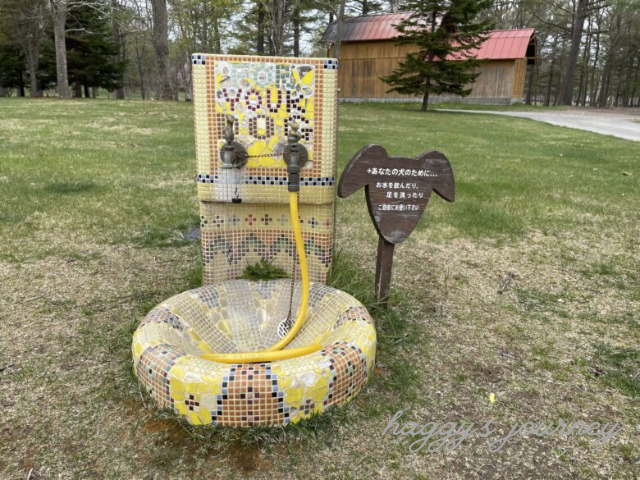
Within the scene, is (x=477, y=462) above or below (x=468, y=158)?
below

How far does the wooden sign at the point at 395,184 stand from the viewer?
113 inches

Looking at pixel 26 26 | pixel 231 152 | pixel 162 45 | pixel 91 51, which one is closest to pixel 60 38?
pixel 162 45

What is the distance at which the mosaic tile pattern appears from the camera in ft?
9.37

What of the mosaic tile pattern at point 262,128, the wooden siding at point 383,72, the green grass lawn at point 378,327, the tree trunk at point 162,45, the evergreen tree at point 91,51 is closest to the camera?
the green grass lawn at point 378,327

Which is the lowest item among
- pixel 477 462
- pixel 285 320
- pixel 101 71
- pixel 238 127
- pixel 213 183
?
pixel 477 462

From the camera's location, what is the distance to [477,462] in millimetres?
2076

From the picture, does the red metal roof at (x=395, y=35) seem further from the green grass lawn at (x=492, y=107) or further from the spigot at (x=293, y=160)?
the spigot at (x=293, y=160)

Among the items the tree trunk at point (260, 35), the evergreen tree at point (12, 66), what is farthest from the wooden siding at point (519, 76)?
the evergreen tree at point (12, 66)

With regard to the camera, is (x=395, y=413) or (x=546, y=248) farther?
(x=546, y=248)

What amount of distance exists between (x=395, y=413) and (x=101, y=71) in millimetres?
29537

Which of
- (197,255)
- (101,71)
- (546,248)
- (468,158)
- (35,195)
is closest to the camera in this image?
(197,255)

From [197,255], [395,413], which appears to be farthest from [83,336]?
[395,413]

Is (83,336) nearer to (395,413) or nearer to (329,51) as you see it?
(395,413)

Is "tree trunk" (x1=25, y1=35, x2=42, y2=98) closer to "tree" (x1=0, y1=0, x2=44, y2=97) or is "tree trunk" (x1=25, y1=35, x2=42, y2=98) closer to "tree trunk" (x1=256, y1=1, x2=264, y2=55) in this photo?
"tree" (x1=0, y1=0, x2=44, y2=97)
